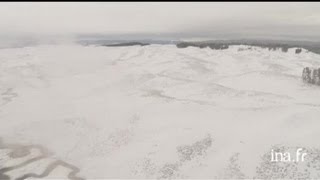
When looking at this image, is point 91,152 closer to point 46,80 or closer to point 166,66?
Answer: point 46,80

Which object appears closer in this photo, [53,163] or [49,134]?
[53,163]

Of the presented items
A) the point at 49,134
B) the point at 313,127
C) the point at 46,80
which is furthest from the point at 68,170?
the point at 46,80

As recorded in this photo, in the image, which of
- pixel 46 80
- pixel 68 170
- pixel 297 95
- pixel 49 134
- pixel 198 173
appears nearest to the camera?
pixel 198 173

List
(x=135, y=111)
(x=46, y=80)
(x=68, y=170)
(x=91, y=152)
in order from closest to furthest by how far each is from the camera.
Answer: (x=68, y=170)
(x=91, y=152)
(x=135, y=111)
(x=46, y=80)

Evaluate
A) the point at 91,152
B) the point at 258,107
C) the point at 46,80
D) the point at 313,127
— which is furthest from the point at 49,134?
the point at 46,80

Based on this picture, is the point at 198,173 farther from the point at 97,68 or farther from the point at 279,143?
the point at 97,68

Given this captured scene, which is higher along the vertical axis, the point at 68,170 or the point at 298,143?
the point at 298,143
